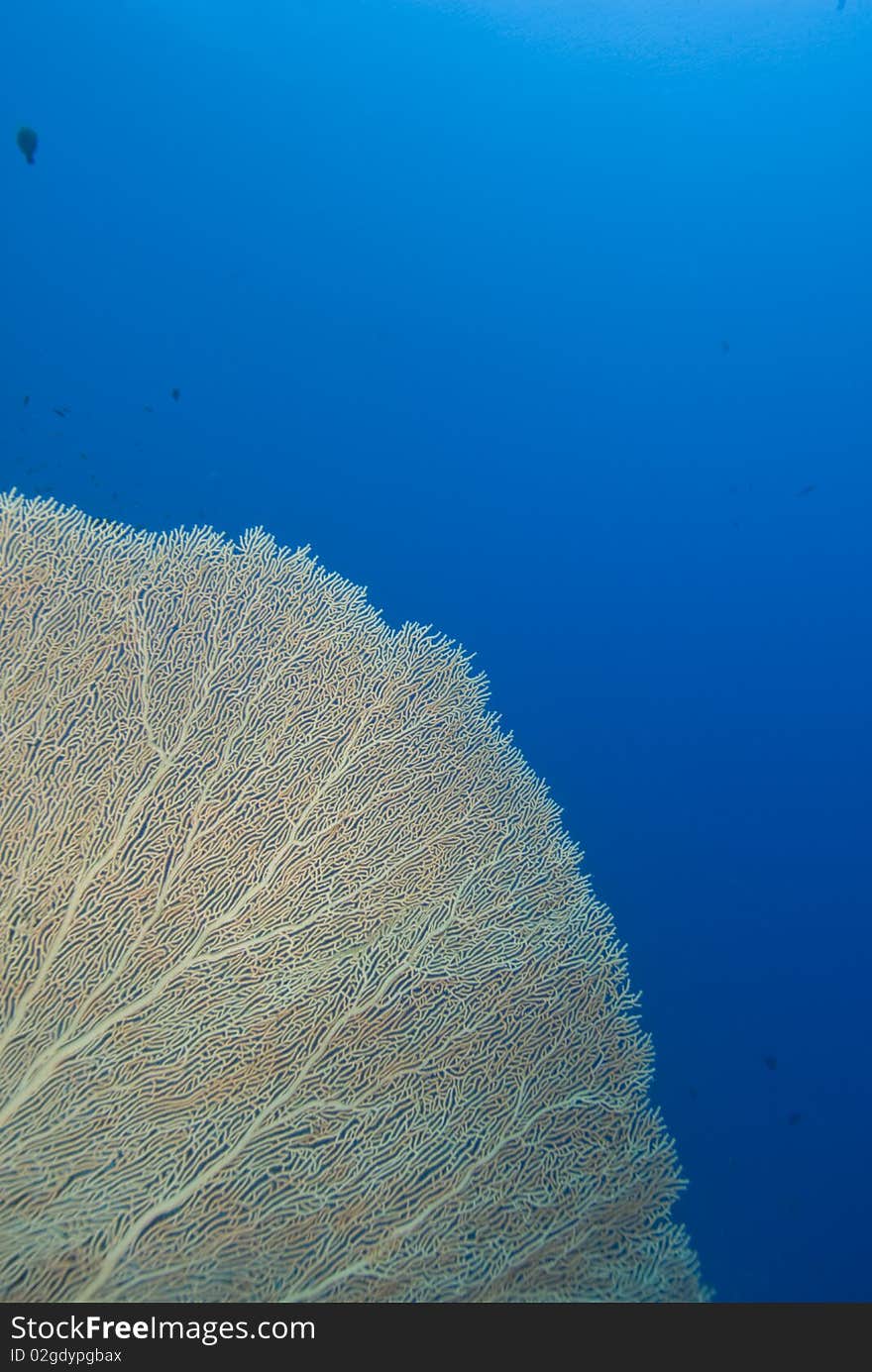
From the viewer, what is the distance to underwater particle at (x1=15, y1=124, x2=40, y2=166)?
5.38 m

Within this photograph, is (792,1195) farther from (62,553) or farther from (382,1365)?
(62,553)

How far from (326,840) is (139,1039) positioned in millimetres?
854

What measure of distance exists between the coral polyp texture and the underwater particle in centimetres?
423

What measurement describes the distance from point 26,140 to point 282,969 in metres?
6.09

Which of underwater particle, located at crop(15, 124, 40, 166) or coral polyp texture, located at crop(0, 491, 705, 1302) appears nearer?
coral polyp texture, located at crop(0, 491, 705, 1302)

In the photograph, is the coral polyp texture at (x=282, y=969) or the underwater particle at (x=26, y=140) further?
the underwater particle at (x=26, y=140)

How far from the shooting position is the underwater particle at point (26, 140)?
17.7 feet

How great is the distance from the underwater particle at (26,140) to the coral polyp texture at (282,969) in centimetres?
423

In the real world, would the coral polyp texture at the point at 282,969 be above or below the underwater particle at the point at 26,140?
below

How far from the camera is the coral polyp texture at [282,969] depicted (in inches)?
86.4

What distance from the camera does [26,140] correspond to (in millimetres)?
5391

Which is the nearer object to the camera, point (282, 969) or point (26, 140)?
point (282, 969)

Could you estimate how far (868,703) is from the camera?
6.54 m

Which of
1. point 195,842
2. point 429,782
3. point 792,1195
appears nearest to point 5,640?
point 195,842
